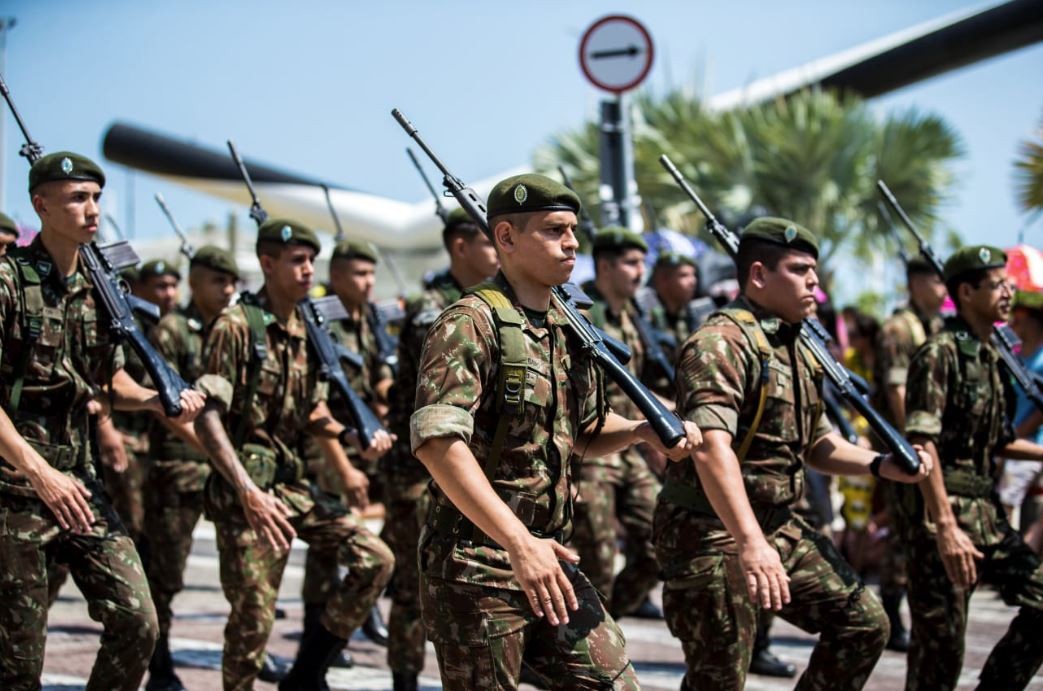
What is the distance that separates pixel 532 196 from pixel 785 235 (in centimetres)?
153

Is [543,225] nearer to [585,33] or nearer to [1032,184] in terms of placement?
[585,33]

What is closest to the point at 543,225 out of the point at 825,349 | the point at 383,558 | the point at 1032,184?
the point at 825,349

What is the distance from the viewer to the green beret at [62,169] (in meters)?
5.45

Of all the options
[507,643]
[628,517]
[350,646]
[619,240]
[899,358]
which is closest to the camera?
[507,643]

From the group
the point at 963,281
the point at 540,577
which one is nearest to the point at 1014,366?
the point at 963,281

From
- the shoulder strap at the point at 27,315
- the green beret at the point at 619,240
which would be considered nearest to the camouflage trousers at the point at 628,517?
the green beret at the point at 619,240

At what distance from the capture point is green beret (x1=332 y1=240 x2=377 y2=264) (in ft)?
27.0

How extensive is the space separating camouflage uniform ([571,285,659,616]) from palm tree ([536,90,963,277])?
18306mm

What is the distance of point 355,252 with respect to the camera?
8242mm

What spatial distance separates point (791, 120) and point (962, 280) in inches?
843

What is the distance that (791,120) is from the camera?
27.3m

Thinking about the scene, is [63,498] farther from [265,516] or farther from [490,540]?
[490,540]

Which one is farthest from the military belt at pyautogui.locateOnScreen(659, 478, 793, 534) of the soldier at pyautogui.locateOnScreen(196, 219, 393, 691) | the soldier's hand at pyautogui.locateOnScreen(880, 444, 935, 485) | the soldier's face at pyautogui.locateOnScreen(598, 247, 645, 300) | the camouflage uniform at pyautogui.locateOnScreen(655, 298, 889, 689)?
the soldier's face at pyautogui.locateOnScreen(598, 247, 645, 300)

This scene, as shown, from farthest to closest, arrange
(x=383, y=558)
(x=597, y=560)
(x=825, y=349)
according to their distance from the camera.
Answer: (x=597, y=560) < (x=383, y=558) < (x=825, y=349)
